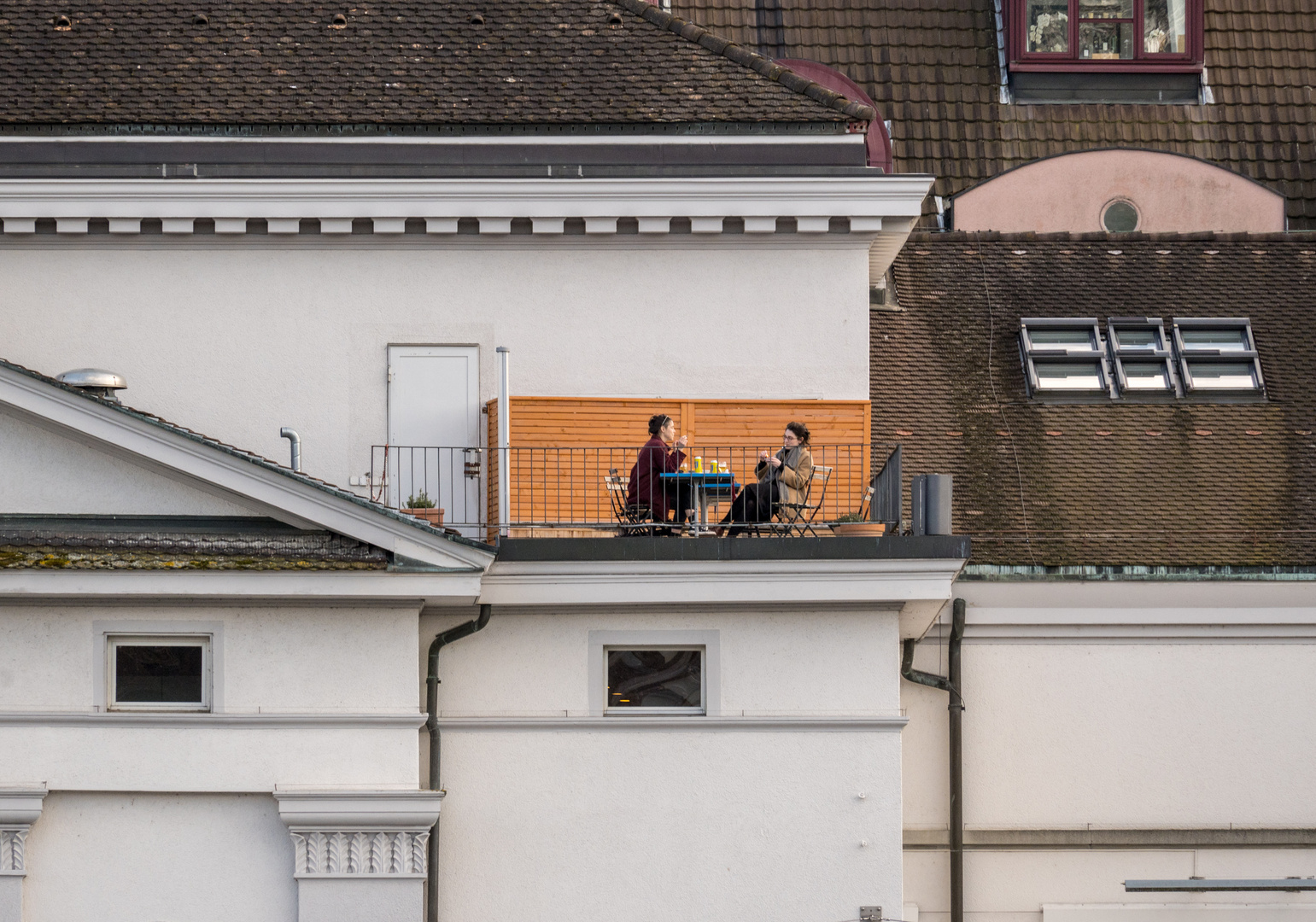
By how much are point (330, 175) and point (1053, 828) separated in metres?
10.4

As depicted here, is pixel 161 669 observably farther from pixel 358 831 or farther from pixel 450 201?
pixel 450 201

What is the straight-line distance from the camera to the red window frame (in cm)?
3084

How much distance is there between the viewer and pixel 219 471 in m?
17.6

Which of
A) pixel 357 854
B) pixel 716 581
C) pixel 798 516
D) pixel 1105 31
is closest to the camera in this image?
pixel 357 854

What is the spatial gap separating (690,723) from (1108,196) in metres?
12.9

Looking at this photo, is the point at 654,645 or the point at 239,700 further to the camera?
the point at 654,645

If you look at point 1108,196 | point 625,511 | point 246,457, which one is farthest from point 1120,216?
point 246,457

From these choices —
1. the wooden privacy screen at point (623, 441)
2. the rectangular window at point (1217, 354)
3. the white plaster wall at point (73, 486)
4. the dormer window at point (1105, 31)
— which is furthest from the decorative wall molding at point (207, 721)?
the dormer window at point (1105, 31)

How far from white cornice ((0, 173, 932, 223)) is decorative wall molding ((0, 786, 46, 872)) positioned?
5972 millimetres

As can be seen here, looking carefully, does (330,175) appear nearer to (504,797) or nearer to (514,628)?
(514,628)

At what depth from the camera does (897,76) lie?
31.5 metres

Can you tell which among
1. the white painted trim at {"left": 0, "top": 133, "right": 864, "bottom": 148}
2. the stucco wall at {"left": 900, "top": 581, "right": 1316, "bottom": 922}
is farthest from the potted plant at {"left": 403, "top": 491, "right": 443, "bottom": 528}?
the stucco wall at {"left": 900, "top": 581, "right": 1316, "bottom": 922}

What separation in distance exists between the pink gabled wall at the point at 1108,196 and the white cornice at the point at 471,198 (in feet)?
28.3

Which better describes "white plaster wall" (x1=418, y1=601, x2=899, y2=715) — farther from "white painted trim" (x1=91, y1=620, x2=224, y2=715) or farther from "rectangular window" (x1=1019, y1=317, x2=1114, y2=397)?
"rectangular window" (x1=1019, y1=317, x2=1114, y2=397)
